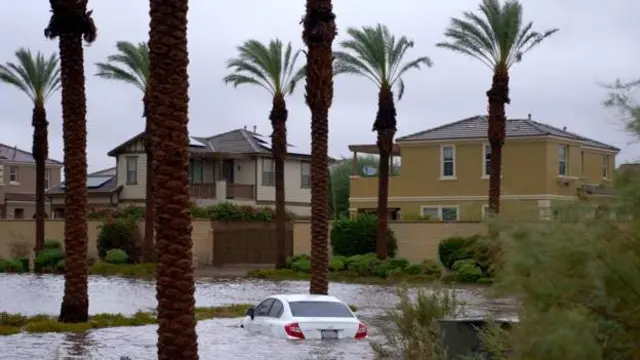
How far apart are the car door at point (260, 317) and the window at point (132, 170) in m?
50.0

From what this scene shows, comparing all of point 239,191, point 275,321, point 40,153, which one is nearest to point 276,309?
point 275,321

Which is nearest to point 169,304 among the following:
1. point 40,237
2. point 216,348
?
point 216,348

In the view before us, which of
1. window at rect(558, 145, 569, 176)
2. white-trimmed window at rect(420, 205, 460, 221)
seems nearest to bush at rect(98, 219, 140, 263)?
white-trimmed window at rect(420, 205, 460, 221)

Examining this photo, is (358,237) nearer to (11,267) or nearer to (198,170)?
A: (11,267)

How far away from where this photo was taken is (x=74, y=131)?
26.6 metres

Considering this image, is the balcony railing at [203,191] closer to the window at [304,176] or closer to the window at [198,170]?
the window at [198,170]

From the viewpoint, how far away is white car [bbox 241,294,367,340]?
22.9m

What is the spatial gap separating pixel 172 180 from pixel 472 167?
4505 cm

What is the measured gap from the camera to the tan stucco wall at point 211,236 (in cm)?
5484

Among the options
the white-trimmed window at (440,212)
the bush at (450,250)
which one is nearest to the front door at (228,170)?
the white-trimmed window at (440,212)

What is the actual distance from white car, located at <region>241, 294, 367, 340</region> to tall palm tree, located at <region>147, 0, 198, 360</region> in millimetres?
6219

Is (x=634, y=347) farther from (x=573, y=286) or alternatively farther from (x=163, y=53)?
(x=163, y=53)

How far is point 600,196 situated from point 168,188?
9.19 m

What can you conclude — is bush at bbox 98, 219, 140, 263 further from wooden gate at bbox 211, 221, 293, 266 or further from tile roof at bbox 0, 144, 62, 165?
tile roof at bbox 0, 144, 62, 165
